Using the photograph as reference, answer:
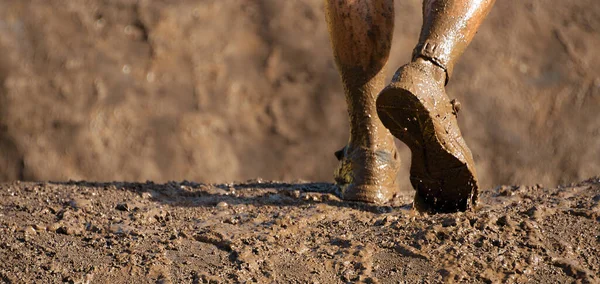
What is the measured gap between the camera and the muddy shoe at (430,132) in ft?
8.05

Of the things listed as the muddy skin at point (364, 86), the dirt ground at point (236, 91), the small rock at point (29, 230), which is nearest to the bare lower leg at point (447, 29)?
the muddy skin at point (364, 86)

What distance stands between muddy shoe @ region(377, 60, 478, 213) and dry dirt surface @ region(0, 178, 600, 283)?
12 cm

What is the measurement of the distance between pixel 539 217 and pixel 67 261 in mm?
1279

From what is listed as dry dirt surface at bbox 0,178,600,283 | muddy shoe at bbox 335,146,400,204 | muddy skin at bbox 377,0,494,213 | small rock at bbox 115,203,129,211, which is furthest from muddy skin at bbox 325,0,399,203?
small rock at bbox 115,203,129,211

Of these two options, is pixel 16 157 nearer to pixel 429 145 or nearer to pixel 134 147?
pixel 134 147

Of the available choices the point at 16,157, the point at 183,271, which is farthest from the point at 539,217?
the point at 16,157

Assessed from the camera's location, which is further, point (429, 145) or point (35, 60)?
point (35, 60)

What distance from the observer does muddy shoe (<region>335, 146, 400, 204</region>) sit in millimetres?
3188

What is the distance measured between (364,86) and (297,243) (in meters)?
0.83

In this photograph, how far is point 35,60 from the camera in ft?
16.5

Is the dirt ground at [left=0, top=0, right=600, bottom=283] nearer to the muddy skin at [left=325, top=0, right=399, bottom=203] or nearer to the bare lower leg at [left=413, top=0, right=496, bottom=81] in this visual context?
the muddy skin at [left=325, top=0, right=399, bottom=203]

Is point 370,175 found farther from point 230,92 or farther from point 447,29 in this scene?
point 230,92

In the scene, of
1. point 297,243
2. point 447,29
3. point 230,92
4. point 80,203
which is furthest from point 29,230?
point 230,92

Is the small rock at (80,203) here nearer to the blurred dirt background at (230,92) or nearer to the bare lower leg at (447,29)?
the bare lower leg at (447,29)
